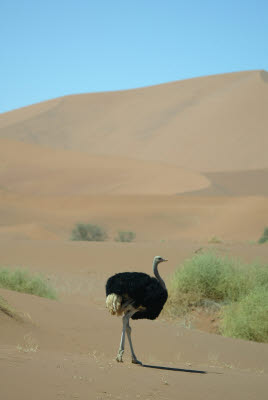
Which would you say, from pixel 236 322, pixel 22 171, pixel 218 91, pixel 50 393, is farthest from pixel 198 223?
pixel 218 91

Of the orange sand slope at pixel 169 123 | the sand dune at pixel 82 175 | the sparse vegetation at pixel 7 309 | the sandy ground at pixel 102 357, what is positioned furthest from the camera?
the orange sand slope at pixel 169 123

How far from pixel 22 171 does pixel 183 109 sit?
4354 cm

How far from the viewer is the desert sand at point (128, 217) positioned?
271 inches

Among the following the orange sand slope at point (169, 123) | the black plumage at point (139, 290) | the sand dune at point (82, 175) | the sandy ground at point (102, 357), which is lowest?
the sandy ground at point (102, 357)

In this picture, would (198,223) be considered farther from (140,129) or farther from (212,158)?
(140,129)

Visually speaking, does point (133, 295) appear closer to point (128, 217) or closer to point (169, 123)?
point (128, 217)

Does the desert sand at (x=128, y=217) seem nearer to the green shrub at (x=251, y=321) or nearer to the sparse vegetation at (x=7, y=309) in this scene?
the sparse vegetation at (x=7, y=309)

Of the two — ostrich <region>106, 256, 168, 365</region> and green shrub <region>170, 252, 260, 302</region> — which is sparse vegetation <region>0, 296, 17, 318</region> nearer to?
ostrich <region>106, 256, 168, 365</region>

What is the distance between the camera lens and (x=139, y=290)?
7.55 metres

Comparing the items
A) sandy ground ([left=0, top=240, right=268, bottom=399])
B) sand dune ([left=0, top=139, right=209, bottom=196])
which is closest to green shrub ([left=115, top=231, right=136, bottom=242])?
sand dune ([left=0, top=139, right=209, bottom=196])

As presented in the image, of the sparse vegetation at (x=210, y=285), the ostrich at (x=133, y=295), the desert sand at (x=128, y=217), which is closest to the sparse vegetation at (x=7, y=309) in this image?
the desert sand at (x=128, y=217)

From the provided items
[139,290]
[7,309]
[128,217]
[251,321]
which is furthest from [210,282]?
[128,217]

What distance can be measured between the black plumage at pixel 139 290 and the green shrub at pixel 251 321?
4.69 m

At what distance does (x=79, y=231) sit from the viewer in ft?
117
